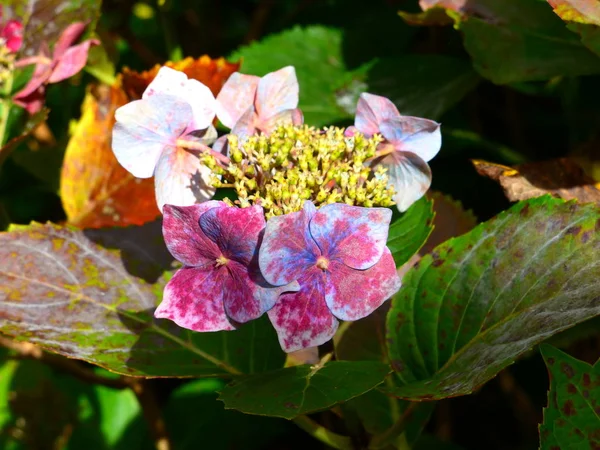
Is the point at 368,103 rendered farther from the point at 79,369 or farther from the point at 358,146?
the point at 79,369

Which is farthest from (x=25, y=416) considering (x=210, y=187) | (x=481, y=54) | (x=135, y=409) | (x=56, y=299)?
(x=481, y=54)

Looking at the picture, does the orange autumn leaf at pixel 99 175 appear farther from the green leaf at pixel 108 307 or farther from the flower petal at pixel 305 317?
the flower petal at pixel 305 317

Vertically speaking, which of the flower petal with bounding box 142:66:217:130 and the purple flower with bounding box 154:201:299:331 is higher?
the flower petal with bounding box 142:66:217:130

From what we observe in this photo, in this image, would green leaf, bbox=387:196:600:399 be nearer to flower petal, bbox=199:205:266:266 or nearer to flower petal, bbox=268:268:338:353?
flower petal, bbox=268:268:338:353

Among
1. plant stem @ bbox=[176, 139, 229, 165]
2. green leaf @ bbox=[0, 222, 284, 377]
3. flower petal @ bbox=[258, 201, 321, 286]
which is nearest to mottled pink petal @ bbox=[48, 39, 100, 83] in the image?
green leaf @ bbox=[0, 222, 284, 377]

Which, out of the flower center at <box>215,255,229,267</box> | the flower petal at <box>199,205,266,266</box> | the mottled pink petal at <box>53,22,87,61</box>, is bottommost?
the mottled pink petal at <box>53,22,87,61</box>

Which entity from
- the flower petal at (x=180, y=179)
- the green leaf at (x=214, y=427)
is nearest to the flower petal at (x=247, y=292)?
the flower petal at (x=180, y=179)
